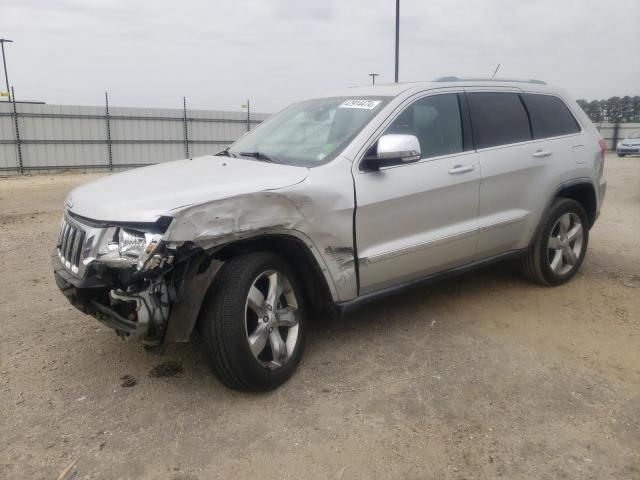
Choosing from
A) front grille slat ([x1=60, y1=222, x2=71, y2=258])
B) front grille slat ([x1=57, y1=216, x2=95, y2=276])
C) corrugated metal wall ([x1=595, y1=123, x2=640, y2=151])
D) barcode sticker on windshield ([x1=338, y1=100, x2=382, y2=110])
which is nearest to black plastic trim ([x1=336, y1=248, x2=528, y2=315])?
barcode sticker on windshield ([x1=338, y1=100, x2=382, y2=110])

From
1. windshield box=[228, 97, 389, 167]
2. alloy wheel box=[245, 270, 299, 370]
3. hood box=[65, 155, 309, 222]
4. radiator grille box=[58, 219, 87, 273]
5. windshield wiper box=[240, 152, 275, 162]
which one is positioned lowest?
alloy wheel box=[245, 270, 299, 370]

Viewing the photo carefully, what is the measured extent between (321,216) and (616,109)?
3764 centimetres

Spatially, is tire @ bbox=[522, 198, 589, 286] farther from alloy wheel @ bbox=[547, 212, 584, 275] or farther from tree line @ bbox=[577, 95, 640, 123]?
tree line @ bbox=[577, 95, 640, 123]

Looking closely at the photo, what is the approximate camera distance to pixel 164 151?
857 inches

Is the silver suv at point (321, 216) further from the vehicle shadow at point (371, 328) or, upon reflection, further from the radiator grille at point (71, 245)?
the vehicle shadow at point (371, 328)

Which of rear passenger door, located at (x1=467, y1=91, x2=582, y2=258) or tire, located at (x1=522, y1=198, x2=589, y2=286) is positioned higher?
rear passenger door, located at (x1=467, y1=91, x2=582, y2=258)

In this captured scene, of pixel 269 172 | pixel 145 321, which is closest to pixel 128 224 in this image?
pixel 145 321

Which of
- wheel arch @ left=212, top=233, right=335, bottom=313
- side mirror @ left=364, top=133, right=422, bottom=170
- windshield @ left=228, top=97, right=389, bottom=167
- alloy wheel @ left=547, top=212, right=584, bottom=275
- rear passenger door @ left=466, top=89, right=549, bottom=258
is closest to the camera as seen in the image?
wheel arch @ left=212, top=233, right=335, bottom=313

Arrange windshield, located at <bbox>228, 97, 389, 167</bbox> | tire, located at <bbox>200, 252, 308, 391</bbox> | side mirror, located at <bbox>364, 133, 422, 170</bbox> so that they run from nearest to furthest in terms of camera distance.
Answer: tire, located at <bbox>200, 252, 308, 391</bbox>, side mirror, located at <bbox>364, 133, 422, 170</bbox>, windshield, located at <bbox>228, 97, 389, 167</bbox>

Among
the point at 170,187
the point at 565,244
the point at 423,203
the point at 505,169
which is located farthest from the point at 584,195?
the point at 170,187

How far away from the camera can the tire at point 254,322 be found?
2.88 m

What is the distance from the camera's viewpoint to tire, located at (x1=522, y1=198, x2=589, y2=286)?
4715 mm

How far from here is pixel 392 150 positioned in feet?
10.9

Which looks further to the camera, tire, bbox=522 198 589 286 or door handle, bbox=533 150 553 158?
tire, bbox=522 198 589 286
